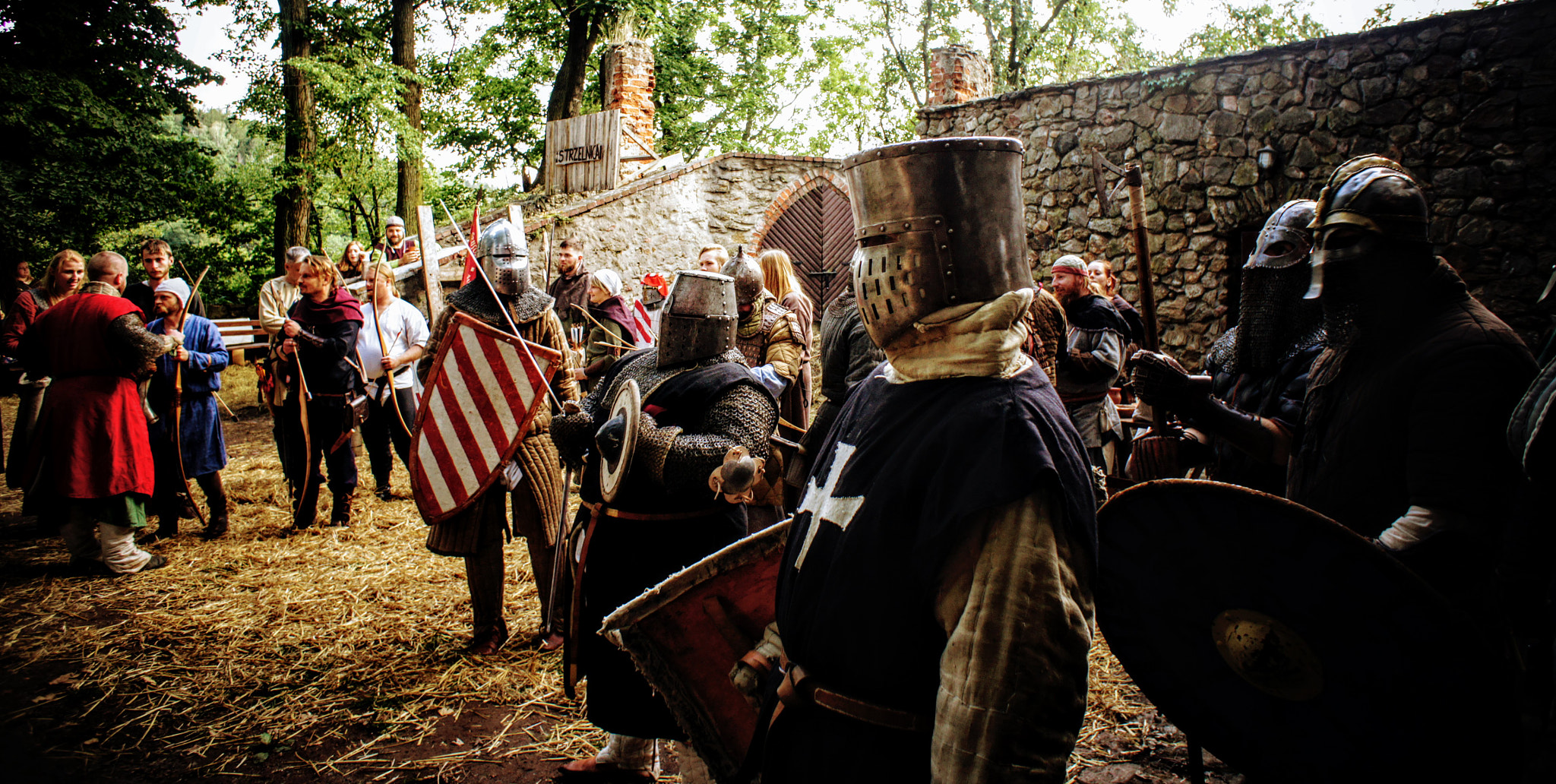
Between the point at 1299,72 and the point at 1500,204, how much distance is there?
6.82 ft

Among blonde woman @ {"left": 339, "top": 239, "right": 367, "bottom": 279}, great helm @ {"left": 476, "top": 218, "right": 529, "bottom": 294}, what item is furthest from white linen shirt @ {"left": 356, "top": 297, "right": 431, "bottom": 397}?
blonde woman @ {"left": 339, "top": 239, "right": 367, "bottom": 279}

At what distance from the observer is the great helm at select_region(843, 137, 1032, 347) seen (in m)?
1.29

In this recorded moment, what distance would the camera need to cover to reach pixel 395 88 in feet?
40.7

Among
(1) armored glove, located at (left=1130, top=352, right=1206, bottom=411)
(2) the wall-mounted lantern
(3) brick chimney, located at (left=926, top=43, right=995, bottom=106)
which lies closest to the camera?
(1) armored glove, located at (left=1130, top=352, right=1206, bottom=411)

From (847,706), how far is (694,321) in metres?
1.67

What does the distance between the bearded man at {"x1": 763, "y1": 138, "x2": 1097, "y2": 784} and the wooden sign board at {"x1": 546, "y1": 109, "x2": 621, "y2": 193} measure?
1162 cm

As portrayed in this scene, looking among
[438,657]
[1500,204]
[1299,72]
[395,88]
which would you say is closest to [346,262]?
[395,88]

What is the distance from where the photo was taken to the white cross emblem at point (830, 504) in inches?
51.3

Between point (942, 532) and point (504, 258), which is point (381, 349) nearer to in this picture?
point (504, 258)

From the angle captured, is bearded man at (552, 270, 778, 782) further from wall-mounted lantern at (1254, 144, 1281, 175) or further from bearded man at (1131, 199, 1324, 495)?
wall-mounted lantern at (1254, 144, 1281, 175)

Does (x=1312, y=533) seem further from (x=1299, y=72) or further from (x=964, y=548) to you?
(x=1299, y=72)

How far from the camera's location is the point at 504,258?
409 centimetres

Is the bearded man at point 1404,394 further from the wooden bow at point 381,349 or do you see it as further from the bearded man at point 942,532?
the wooden bow at point 381,349

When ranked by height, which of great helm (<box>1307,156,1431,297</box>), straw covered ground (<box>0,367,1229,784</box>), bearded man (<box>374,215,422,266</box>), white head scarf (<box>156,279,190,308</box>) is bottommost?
straw covered ground (<box>0,367,1229,784</box>)
